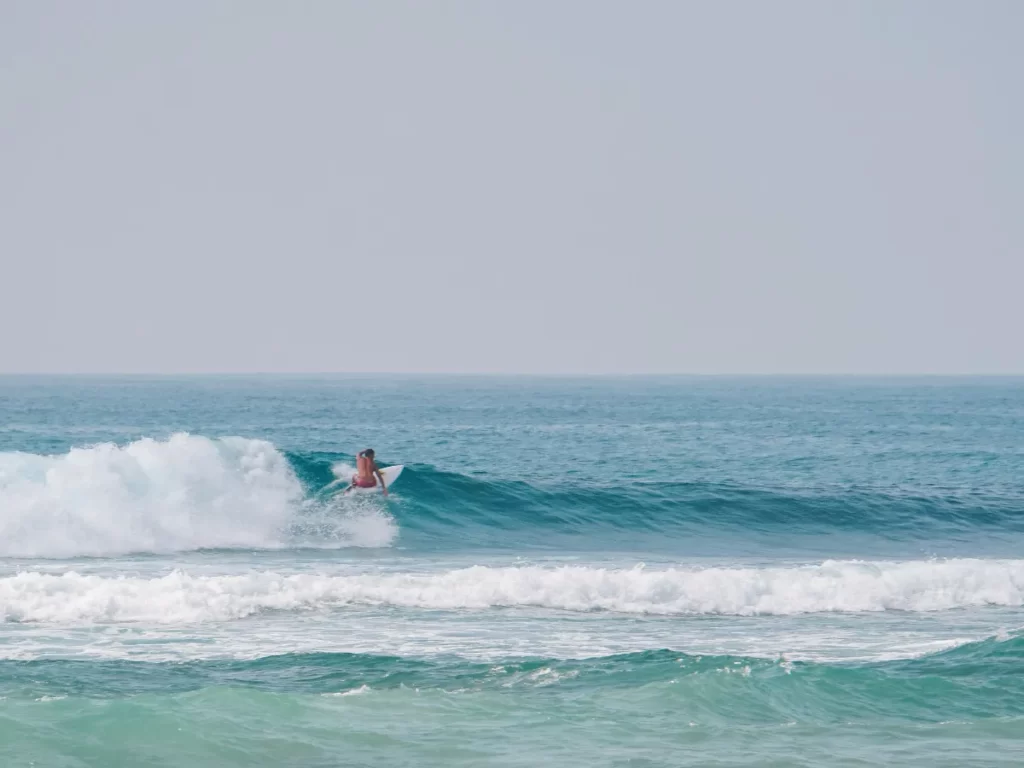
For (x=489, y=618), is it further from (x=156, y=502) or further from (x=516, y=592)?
(x=156, y=502)

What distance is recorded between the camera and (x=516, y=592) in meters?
19.3

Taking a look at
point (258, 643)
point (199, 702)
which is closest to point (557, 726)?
point (199, 702)

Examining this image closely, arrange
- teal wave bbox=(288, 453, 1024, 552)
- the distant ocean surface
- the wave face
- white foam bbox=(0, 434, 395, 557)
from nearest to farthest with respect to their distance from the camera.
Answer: the distant ocean surface < white foam bbox=(0, 434, 395, 557) < the wave face < teal wave bbox=(288, 453, 1024, 552)

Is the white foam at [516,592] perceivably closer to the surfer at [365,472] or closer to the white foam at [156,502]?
the white foam at [156,502]

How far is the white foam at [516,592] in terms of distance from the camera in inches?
698

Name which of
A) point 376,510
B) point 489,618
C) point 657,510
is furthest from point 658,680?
point 657,510

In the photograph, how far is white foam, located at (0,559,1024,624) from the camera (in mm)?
17719

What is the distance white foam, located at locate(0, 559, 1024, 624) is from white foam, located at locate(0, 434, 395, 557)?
6.42 m

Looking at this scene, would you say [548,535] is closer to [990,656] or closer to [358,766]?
[990,656]

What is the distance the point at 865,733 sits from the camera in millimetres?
12273

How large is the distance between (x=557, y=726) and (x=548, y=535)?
16.8 metres

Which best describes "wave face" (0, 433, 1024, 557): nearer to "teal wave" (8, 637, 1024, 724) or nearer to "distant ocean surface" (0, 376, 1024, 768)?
"distant ocean surface" (0, 376, 1024, 768)

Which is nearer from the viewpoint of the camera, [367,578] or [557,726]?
[557,726]

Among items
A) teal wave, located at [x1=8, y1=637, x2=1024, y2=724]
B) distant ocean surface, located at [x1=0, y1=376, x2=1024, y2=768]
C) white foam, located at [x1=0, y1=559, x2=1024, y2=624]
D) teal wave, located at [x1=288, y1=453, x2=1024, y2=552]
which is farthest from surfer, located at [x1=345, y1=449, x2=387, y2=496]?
teal wave, located at [x1=8, y1=637, x2=1024, y2=724]
